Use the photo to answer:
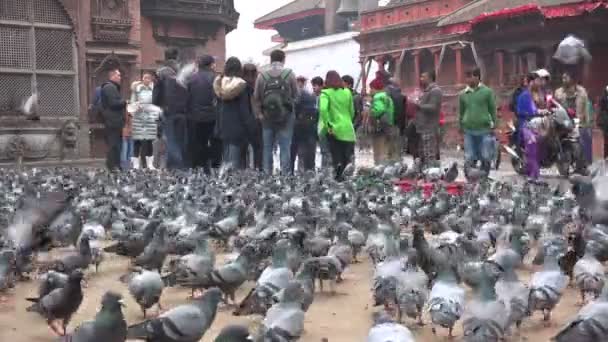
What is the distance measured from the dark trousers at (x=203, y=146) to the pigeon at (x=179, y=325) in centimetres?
849

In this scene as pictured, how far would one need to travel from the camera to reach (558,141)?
12883 mm

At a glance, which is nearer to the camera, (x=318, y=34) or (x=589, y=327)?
(x=589, y=327)

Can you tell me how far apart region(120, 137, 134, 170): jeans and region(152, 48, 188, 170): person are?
172cm

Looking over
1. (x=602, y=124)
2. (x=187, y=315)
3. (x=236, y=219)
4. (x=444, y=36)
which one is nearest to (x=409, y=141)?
(x=602, y=124)

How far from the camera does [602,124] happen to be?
13273mm

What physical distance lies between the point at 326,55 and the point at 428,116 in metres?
27.2

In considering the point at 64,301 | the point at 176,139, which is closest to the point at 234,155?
the point at 176,139

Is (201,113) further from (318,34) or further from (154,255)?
(318,34)

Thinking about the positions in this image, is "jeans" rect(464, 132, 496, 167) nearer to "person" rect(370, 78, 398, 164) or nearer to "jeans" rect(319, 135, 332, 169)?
"person" rect(370, 78, 398, 164)

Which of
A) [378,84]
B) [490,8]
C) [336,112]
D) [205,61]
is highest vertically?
[490,8]

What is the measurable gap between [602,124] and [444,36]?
1625 cm

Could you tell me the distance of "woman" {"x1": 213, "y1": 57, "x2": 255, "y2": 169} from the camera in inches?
471

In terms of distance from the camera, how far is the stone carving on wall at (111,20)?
1959cm

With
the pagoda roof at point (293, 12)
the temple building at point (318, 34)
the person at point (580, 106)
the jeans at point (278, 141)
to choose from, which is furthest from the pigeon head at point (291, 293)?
the pagoda roof at point (293, 12)
